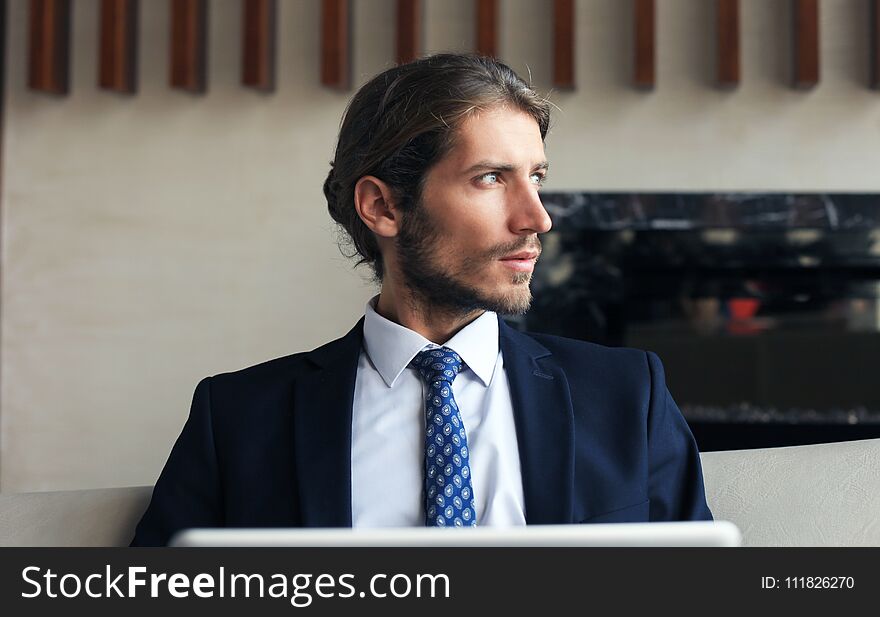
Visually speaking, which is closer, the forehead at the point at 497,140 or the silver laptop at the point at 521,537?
the silver laptop at the point at 521,537

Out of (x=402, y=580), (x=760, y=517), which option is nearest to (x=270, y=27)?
(x=760, y=517)

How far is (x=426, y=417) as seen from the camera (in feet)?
4.62

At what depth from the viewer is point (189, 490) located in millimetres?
1410

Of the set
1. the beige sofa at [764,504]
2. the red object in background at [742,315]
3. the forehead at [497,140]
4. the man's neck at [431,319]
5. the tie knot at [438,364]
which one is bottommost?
the beige sofa at [764,504]

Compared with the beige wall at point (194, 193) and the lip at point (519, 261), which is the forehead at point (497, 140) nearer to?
the lip at point (519, 261)

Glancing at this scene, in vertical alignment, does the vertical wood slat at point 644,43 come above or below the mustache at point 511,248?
above

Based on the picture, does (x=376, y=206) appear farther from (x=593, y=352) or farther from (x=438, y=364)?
(x=593, y=352)

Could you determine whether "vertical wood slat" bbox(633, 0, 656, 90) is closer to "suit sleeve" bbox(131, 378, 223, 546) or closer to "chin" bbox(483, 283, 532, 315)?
"chin" bbox(483, 283, 532, 315)

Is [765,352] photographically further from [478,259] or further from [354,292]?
[478,259]

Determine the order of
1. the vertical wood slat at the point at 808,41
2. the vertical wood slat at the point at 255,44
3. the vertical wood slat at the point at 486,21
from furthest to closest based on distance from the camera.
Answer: the vertical wood slat at the point at 255,44
the vertical wood slat at the point at 486,21
the vertical wood slat at the point at 808,41

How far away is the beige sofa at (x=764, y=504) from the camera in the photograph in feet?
4.50

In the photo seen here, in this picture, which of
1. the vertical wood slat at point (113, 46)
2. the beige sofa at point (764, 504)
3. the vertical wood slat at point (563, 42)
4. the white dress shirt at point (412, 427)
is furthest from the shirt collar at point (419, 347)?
the vertical wood slat at point (113, 46)

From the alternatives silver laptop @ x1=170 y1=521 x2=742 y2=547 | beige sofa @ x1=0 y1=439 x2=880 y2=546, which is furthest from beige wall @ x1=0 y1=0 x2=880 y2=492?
silver laptop @ x1=170 y1=521 x2=742 y2=547

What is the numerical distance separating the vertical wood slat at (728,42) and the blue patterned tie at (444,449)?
7.00ft
